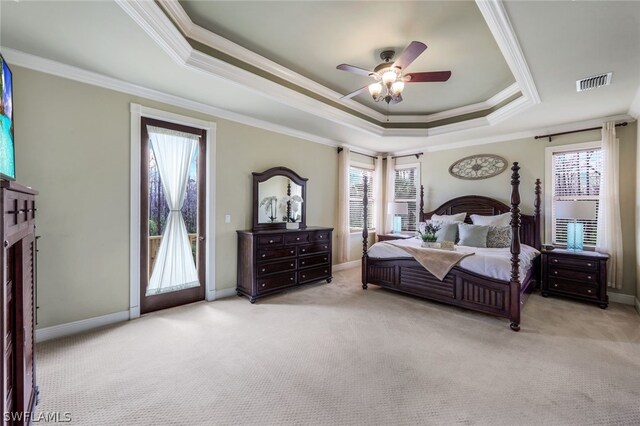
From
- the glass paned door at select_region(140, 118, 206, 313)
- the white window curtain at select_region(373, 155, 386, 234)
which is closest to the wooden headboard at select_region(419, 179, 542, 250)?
the white window curtain at select_region(373, 155, 386, 234)

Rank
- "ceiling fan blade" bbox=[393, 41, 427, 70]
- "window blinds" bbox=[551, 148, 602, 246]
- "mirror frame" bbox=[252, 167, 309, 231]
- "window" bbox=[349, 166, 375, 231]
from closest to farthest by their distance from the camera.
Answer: "ceiling fan blade" bbox=[393, 41, 427, 70] < "window blinds" bbox=[551, 148, 602, 246] < "mirror frame" bbox=[252, 167, 309, 231] < "window" bbox=[349, 166, 375, 231]

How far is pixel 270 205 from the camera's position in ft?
14.9

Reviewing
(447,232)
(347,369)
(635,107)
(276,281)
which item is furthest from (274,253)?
(635,107)

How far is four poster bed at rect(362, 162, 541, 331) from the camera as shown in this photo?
3121 millimetres

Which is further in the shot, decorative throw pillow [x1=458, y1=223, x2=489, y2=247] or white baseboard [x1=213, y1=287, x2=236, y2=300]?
decorative throw pillow [x1=458, y1=223, x2=489, y2=247]

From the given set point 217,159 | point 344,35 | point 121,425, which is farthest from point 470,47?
point 121,425

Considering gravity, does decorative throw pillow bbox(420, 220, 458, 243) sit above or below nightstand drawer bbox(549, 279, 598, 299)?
above

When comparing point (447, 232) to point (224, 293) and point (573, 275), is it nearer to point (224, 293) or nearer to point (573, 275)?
point (573, 275)

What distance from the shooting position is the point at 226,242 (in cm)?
405

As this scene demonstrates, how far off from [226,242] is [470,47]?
3857 millimetres

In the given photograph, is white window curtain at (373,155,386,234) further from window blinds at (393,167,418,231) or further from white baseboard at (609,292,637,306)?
white baseboard at (609,292,637,306)

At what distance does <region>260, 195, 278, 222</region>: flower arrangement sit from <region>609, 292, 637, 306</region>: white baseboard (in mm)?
5118

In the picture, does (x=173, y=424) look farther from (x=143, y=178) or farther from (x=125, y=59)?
(x=125, y=59)

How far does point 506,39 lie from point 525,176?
3279 millimetres
